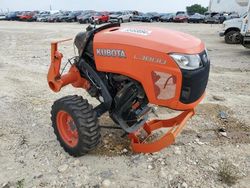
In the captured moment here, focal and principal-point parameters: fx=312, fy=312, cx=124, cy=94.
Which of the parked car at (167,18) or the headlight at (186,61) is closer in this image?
the headlight at (186,61)

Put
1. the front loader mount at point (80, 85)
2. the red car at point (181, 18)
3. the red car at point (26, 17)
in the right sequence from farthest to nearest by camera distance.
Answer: the red car at point (26, 17) < the red car at point (181, 18) < the front loader mount at point (80, 85)

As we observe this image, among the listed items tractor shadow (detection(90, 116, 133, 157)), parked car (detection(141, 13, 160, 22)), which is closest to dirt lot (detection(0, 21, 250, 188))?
tractor shadow (detection(90, 116, 133, 157))

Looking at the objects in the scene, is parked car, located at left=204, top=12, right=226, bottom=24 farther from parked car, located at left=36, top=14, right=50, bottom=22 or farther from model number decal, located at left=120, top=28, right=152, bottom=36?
model number decal, located at left=120, top=28, right=152, bottom=36

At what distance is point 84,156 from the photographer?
3.83 metres

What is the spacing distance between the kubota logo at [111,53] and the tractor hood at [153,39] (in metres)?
0.09

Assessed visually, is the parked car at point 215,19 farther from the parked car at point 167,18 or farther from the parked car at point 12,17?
the parked car at point 12,17

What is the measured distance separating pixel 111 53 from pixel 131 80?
13.9 inches

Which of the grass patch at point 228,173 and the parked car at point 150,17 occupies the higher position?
the grass patch at point 228,173

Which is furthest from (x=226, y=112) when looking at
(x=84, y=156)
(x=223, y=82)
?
(x=84, y=156)

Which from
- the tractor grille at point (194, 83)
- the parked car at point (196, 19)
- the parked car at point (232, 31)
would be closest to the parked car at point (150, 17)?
the parked car at point (196, 19)

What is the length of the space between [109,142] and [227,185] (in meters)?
1.58

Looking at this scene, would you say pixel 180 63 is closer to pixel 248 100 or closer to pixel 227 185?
pixel 227 185

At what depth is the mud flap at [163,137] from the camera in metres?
3.31

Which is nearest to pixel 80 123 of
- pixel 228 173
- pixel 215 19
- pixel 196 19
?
pixel 228 173
